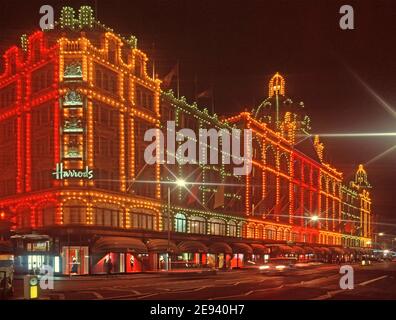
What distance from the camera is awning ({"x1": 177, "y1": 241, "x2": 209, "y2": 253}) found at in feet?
212

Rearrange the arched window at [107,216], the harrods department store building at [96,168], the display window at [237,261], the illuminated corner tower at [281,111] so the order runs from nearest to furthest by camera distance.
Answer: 1. the harrods department store building at [96,168]
2. the arched window at [107,216]
3. the display window at [237,261]
4. the illuminated corner tower at [281,111]

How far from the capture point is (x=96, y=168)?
54.2m

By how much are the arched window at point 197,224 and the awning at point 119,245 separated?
13627 mm

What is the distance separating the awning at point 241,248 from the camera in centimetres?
7744

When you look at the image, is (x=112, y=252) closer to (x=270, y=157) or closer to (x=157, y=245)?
(x=157, y=245)

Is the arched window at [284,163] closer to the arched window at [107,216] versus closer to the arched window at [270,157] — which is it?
the arched window at [270,157]

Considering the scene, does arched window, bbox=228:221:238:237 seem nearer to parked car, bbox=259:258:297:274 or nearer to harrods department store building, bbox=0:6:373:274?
harrods department store building, bbox=0:6:373:274

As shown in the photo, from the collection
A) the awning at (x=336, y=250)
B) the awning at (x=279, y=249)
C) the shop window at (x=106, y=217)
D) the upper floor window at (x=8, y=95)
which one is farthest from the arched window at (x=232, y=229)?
the awning at (x=336, y=250)
